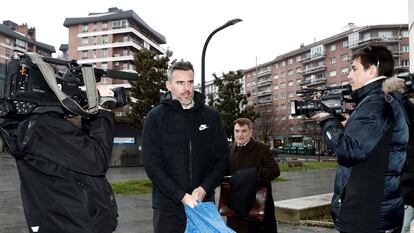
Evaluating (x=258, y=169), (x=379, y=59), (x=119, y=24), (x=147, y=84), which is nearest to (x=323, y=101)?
(x=379, y=59)

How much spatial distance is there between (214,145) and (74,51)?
274ft

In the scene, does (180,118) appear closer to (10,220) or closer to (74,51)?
(10,220)

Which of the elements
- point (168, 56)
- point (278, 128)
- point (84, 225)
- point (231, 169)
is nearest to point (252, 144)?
point (231, 169)

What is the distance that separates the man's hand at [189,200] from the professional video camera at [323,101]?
43.4 inches

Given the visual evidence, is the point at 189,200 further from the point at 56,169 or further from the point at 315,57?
the point at 315,57

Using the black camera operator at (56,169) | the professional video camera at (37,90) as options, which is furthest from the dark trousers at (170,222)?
the professional video camera at (37,90)

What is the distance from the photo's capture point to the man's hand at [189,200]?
3.20 metres

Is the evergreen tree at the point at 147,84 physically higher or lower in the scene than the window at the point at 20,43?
lower

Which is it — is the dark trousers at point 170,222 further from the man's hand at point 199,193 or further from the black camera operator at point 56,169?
the black camera operator at point 56,169

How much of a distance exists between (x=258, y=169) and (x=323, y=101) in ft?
5.64

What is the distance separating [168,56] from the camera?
1730 cm

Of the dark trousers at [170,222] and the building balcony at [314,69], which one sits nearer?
the dark trousers at [170,222]

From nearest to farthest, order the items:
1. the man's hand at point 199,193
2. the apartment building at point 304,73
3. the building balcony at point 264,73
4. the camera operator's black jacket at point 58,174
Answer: the camera operator's black jacket at point 58,174
the man's hand at point 199,193
the apartment building at point 304,73
the building balcony at point 264,73

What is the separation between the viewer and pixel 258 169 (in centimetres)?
465
